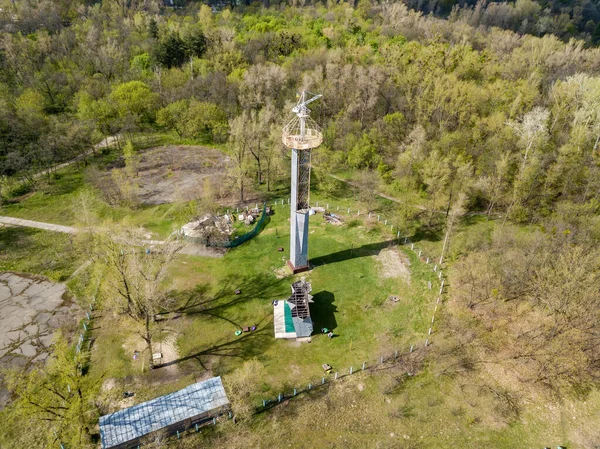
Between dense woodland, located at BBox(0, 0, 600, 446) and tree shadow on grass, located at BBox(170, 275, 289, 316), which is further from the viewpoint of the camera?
tree shadow on grass, located at BBox(170, 275, 289, 316)

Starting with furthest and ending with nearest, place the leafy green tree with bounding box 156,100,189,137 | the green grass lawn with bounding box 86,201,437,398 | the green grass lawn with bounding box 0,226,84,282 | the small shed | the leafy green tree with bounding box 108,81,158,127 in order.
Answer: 1. the leafy green tree with bounding box 108,81,158,127
2. the leafy green tree with bounding box 156,100,189,137
3. the green grass lawn with bounding box 0,226,84,282
4. the small shed
5. the green grass lawn with bounding box 86,201,437,398

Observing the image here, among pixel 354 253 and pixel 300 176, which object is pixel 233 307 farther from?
pixel 354 253

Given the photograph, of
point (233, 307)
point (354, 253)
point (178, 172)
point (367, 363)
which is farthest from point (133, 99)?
point (367, 363)

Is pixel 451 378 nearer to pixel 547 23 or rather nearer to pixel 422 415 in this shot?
pixel 422 415

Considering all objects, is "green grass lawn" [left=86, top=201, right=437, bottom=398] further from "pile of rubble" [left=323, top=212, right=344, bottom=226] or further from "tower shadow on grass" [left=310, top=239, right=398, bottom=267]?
"pile of rubble" [left=323, top=212, right=344, bottom=226]

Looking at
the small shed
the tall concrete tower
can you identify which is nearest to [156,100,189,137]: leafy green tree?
the tall concrete tower

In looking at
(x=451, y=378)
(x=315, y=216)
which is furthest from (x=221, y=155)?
(x=451, y=378)

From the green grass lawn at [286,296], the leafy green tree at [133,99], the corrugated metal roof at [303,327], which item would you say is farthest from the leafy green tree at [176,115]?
the corrugated metal roof at [303,327]
